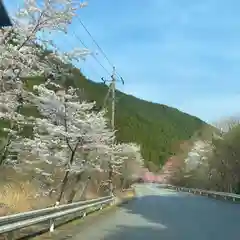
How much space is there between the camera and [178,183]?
4823 inches

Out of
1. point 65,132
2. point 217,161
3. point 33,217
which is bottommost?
point 33,217

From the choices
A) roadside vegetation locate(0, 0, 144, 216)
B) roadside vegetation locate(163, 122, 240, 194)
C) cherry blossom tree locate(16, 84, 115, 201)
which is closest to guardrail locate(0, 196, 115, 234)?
roadside vegetation locate(0, 0, 144, 216)

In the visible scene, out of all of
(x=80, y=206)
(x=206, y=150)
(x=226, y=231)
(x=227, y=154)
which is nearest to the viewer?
(x=226, y=231)

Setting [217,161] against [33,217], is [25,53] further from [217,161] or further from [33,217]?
[217,161]

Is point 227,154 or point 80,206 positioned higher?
point 227,154

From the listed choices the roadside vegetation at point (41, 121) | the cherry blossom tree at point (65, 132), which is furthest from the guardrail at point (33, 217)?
the cherry blossom tree at point (65, 132)

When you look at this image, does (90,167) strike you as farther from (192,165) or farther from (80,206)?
(192,165)

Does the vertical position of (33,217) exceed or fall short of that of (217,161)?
it falls short

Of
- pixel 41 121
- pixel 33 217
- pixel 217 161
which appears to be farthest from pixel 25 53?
pixel 217 161

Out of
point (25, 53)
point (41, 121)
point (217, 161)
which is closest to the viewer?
point (25, 53)

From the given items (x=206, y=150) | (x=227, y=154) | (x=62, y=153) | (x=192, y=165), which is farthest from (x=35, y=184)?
(x=192, y=165)

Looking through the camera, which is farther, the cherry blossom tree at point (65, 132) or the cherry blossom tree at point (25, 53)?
the cherry blossom tree at point (65, 132)

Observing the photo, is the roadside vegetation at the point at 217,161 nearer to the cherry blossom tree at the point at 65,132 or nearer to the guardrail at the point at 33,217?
the cherry blossom tree at the point at 65,132

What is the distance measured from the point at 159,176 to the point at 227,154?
123 meters
